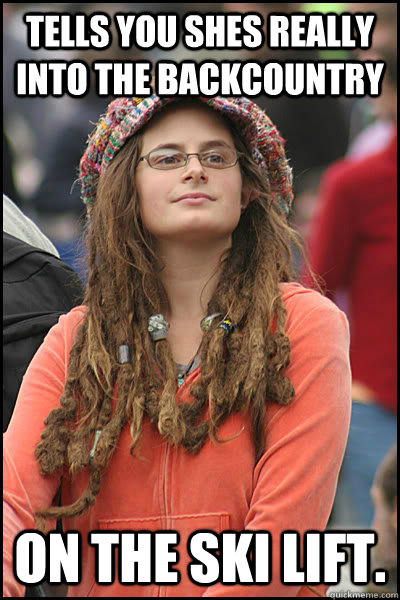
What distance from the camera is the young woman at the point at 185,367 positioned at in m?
2.47

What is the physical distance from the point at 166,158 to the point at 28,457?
823mm

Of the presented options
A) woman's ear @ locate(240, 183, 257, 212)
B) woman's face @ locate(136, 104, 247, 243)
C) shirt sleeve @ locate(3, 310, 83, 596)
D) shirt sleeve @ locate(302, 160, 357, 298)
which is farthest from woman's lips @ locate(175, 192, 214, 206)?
shirt sleeve @ locate(302, 160, 357, 298)

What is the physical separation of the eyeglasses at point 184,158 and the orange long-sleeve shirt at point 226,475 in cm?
43

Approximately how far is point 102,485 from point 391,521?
2070mm

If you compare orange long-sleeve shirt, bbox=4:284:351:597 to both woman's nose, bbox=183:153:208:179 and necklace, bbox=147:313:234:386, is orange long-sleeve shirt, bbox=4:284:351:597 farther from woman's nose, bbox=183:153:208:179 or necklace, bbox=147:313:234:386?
woman's nose, bbox=183:153:208:179

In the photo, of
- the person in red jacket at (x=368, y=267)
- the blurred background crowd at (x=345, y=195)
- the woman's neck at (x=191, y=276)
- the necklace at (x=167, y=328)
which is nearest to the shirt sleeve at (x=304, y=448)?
the necklace at (x=167, y=328)

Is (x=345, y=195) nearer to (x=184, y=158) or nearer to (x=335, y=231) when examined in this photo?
(x=335, y=231)

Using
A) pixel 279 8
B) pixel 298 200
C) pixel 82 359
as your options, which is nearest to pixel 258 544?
pixel 82 359

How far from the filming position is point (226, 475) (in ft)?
8.12

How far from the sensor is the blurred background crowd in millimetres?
4062

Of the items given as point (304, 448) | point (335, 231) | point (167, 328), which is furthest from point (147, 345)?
point (335, 231)

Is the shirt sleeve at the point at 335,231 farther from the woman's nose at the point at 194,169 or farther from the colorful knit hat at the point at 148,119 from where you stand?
the woman's nose at the point at 194,169

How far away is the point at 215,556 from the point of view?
2395 millimetres

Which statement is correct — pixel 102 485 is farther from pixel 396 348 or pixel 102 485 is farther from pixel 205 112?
pixel 396 348
